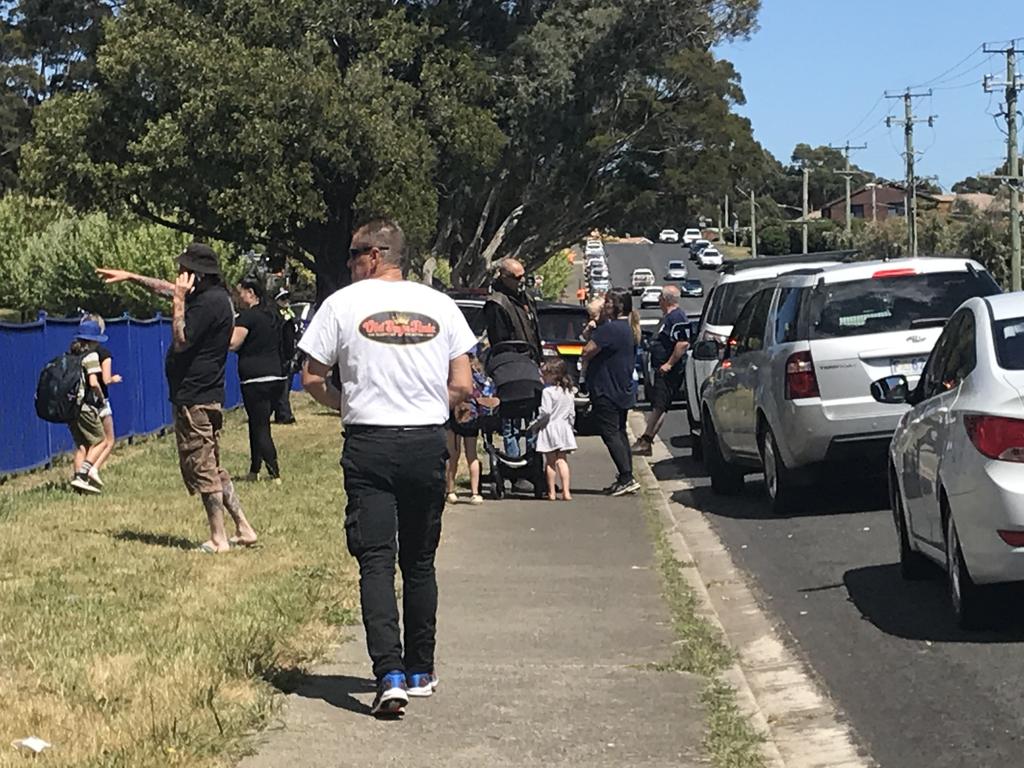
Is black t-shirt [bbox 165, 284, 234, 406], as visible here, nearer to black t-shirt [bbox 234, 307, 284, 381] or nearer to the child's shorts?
black t-shirt [bbox 234, 307, 284, 381]

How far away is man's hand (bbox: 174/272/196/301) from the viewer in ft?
35.7

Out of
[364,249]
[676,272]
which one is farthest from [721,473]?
[676,272]

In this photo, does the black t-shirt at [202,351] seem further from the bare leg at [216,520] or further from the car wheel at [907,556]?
the car wheel at [907,556]

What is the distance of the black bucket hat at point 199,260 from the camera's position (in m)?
10.9

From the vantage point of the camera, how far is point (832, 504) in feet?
46.5

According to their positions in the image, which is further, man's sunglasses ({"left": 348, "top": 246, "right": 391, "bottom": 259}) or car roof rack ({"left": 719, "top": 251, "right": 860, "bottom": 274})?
car roof rack ({"left": 719, "top": 251, "right": 860, "bottom": 274})

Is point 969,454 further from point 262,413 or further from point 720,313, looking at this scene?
point 720,313

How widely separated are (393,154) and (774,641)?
85.8 ft

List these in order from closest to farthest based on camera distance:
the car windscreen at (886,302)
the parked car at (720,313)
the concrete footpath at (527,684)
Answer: the concrete footpath at (527,684)
the car windscreen at (886,302)
the parked car at (720,313)

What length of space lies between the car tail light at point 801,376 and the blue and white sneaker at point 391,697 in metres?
6.83

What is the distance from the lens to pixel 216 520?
36.5 ft

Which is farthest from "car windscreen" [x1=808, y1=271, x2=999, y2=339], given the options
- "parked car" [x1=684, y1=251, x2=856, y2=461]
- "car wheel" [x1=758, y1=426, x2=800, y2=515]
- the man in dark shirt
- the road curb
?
the man in dark shirt

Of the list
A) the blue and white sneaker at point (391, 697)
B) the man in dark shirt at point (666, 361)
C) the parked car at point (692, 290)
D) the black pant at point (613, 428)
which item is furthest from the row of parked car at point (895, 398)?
the parked car at point (692, 290)

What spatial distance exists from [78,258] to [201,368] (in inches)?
1817
